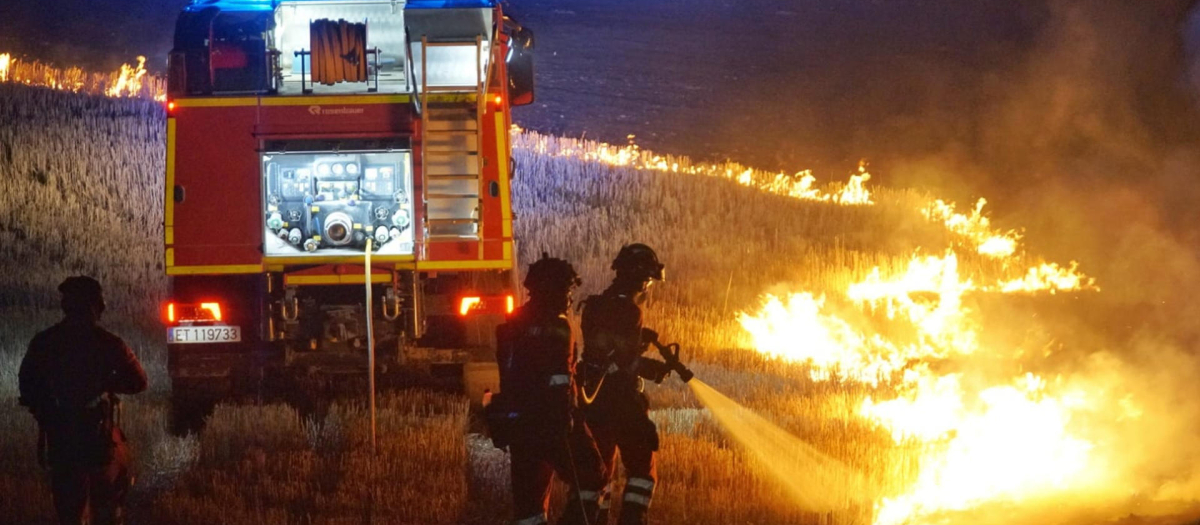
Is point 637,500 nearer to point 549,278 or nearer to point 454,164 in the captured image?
point 549,278

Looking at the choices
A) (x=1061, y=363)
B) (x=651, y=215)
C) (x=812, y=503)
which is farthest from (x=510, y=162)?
(x=651, y=215)

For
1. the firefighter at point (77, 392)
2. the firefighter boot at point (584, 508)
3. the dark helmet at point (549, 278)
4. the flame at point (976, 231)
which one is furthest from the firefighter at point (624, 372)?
the flame at point (976, 231)

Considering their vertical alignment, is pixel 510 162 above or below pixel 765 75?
below

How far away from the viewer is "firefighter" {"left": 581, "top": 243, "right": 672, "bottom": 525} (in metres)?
7.06

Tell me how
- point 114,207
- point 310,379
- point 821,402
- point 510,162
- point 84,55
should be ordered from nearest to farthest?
point 510,162, point 821,402, point 310,379, point 114,207, point 84,55

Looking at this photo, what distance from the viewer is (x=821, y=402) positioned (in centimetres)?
1216

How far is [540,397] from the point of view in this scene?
21.4ft

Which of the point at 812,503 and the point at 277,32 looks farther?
the point at 277,32

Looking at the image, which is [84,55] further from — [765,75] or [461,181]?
[461,181]

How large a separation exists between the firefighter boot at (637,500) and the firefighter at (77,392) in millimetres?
2344

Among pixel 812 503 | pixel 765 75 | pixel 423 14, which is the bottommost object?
pixel 812 503

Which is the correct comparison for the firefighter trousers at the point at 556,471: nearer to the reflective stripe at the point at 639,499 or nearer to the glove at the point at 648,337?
the reflective stripe at the point at 639,499

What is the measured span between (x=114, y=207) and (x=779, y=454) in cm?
1643

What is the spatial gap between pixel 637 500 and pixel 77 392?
261 cm
